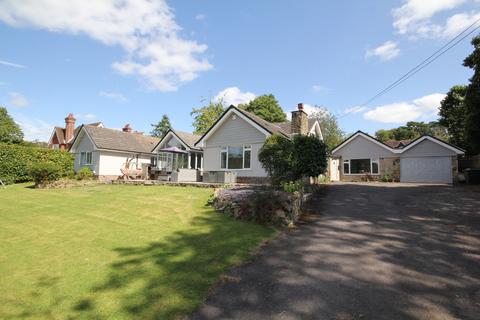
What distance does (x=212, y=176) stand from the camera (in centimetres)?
2081

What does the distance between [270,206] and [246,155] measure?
38.0 feet

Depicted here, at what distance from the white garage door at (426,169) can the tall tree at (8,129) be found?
190ft

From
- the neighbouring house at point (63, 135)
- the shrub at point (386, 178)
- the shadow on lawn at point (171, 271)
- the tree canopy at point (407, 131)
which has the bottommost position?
the shadow on lawn at point (171, 271)

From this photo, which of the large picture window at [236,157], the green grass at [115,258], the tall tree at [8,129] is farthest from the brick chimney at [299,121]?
the tall tree at [8,129]

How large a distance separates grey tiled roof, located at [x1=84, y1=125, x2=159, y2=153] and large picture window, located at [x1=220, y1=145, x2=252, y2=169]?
1397 cm

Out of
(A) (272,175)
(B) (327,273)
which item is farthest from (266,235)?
(A) (272,175)

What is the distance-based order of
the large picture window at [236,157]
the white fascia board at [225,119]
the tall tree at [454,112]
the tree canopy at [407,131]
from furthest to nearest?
the tree canopy at [407,131]
the tall tree at [454,112]
the large picture window at [236,157]
the white fascia board at [225,119]

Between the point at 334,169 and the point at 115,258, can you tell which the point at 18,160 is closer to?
the point at 115,258

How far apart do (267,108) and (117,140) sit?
1093 inches

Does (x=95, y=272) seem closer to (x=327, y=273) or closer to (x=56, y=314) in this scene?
(x=56, y=314)

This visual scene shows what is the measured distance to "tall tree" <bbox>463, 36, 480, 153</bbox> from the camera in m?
16.1

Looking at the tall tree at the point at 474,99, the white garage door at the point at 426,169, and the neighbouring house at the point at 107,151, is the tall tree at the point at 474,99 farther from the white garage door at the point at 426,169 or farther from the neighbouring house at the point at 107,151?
the neighbouring house at the point at 107,151

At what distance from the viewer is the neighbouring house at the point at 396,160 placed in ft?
81.5

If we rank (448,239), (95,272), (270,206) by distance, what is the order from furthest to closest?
1. (270,206)
2. (448,239)
3. (95,272)
